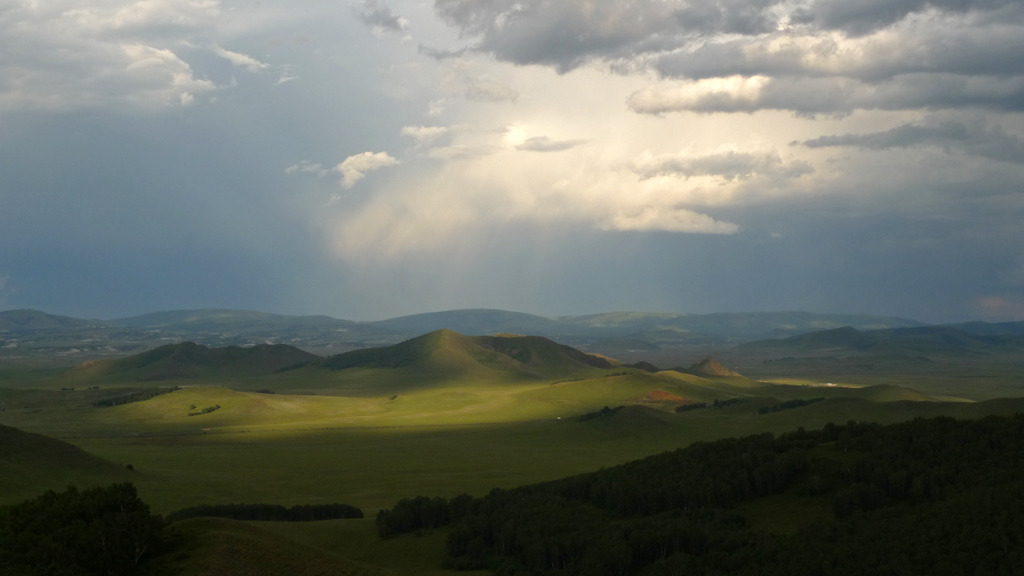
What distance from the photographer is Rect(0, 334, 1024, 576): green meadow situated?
204 feet

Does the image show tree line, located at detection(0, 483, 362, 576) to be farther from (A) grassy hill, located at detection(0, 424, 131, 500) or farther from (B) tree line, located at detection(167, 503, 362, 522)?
(A) grassy hill, located at detection(0, 424, 131, 500)

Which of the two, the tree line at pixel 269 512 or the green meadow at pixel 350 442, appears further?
the tree line at pixel 269 512

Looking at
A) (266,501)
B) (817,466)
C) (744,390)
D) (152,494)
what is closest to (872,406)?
(744,390)

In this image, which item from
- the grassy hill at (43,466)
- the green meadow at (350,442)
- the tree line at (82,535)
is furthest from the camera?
the grassy hill at (43,466)

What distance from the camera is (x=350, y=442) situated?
132375 mm

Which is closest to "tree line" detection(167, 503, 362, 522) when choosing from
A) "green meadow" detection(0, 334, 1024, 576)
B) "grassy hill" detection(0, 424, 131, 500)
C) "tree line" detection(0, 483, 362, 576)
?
"green meadow" detection(0, 334, 1024, 576)

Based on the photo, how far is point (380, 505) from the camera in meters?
84.8

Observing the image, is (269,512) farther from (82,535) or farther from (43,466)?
(82,535)

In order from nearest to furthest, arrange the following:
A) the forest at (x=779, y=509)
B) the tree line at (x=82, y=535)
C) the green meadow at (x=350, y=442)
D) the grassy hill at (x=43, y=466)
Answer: the forest at (x=779, y=509), the tree line at (x=82, y=535), the green meadow at (x=350, y=442), the grassy hill at (x=43, y=466)

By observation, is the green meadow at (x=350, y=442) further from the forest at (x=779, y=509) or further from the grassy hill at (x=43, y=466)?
the forest at (x=779, y=509)

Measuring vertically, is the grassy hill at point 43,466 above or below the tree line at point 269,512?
above

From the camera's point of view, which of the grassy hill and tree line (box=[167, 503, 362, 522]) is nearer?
tree line (box=[167, 503, 362, 522])

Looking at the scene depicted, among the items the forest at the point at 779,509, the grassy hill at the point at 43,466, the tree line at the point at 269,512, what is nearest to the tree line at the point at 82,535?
the forest at the point at 779,509

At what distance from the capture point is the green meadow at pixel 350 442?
62156mm
